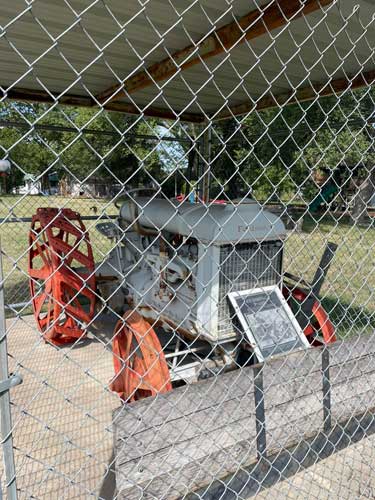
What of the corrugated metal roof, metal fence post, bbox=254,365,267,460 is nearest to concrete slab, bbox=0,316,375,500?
metal fence post, bbox=254,365,267,460

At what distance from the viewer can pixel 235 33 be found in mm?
2414

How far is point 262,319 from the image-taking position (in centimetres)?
246

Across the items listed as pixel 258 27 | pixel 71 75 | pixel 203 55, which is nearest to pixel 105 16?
pixel 203 55

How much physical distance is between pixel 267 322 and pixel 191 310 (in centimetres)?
49

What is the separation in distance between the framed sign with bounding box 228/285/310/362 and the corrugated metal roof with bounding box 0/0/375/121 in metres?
1.27

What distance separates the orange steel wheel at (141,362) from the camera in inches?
84.7

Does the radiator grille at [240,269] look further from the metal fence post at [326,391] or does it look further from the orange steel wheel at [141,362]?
the metal fence post at [326,391]

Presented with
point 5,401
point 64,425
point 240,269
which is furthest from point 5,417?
point 240,269

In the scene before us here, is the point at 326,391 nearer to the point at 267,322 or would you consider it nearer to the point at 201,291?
the point at 267,322

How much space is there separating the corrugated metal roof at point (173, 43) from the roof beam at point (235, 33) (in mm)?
53

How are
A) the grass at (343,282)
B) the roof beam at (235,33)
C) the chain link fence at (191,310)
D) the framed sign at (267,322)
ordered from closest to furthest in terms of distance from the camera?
the chain link fence at (191,310) → the roof beam at (235,33) → the framed sign at (267,322) → the grass at (343,282)

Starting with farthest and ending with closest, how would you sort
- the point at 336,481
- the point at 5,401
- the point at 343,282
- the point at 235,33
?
the point at 343,282
the point at 235,33
the point at 336,481
the point at 5,401

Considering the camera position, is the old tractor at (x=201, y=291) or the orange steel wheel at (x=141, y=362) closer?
the orange steel wheel at (x=141, y=362)

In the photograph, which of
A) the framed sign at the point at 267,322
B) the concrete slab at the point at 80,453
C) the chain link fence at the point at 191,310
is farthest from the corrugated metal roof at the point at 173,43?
the concrete slab at the point at 80,453
